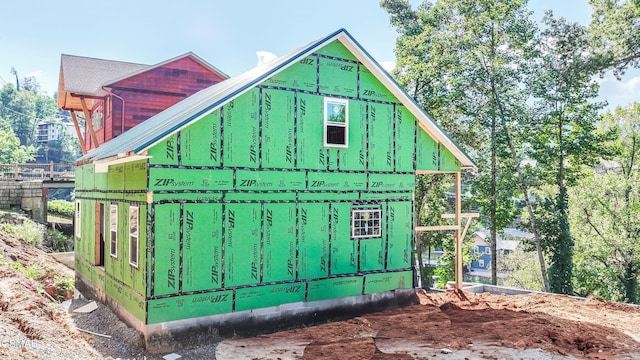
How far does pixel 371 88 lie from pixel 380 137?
55.6 inches

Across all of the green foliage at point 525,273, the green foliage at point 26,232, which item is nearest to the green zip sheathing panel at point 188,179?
the green foliage at point 26,232

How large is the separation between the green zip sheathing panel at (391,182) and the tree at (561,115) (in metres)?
11.7

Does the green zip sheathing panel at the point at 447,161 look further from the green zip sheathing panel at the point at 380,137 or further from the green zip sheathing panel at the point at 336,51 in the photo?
the green zip sheathing panel at the point at 336,51

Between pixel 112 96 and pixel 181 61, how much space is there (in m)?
3.42

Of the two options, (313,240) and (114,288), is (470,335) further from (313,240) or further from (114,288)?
(114,288)

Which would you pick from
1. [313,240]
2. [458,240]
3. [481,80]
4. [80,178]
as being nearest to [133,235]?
[313,240]

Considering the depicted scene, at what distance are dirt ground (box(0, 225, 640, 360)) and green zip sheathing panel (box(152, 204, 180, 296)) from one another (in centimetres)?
125

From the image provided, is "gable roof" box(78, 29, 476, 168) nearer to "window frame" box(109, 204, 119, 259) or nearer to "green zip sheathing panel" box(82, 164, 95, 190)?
"green zip sheathing panel" box(82, 164, 95, 190)

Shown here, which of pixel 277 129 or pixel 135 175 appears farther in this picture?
pixel 277 129

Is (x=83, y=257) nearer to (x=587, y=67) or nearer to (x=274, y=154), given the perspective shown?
(x=274, y=154)

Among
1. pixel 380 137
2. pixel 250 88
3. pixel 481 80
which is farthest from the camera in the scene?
pixel 481 80

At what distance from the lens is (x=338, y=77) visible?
1180 centimetres

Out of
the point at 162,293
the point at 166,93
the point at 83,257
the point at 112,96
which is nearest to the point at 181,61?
the point at 166,93

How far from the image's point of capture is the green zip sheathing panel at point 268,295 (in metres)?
10.1
